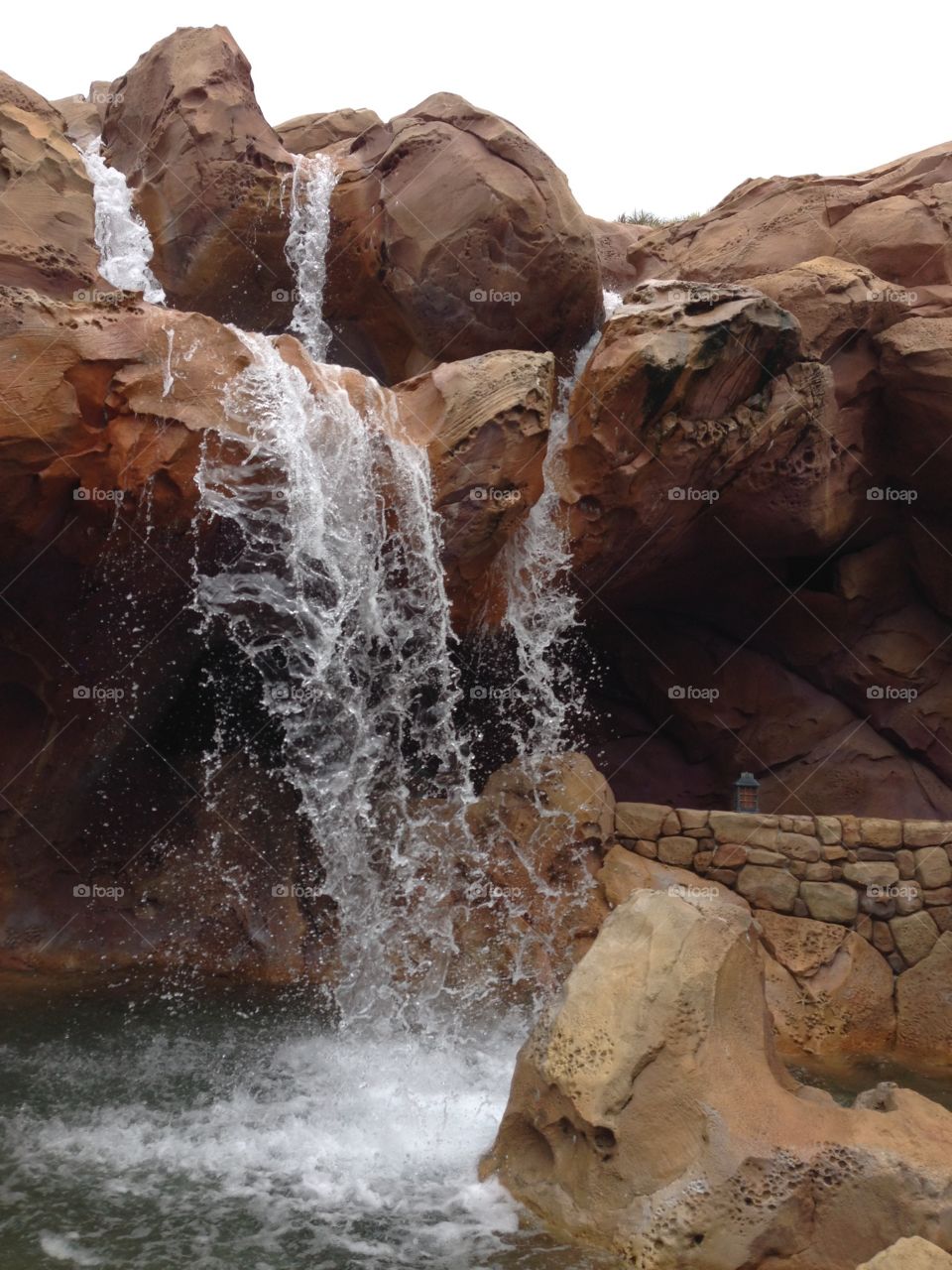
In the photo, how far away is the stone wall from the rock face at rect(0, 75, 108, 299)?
Answer: 17.2 feet

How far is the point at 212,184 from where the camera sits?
9055 mm

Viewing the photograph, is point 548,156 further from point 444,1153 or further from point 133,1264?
point 133,1264

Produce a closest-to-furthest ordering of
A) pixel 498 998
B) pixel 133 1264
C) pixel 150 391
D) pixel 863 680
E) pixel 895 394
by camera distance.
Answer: pixel 133 1264, pixel 150 391, pixel 498 998, pixel 895 394, pixel 863 680

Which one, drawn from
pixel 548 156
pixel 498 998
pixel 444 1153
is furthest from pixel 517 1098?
pixel 548 156

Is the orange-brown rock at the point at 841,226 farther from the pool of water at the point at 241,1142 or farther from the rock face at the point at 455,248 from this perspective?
the pool of water at the point at 241,1142

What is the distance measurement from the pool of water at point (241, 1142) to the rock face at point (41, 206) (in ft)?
14.1

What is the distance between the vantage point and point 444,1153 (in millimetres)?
4969

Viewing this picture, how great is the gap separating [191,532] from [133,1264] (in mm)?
3717
